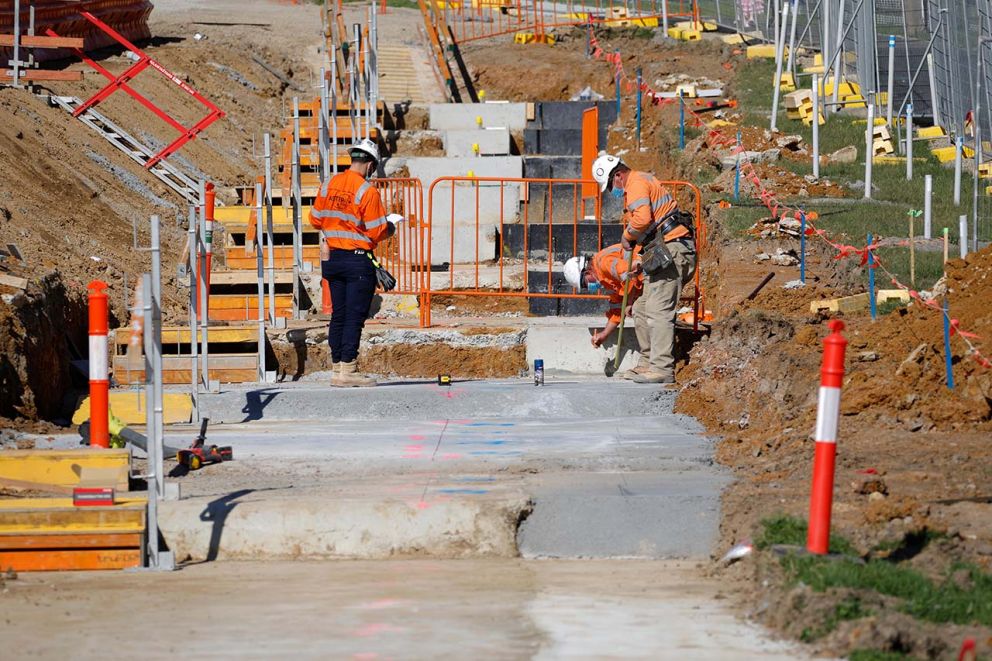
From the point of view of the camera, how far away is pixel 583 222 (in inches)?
696

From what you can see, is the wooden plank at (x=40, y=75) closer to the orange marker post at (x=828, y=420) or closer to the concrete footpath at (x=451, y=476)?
the concrete footpath at (x=451, y=476)

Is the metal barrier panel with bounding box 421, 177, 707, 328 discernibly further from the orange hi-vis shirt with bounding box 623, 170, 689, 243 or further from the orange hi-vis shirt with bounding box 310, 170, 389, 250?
the orange hi-vis shirt with bounding box 623, 170, 689, 243

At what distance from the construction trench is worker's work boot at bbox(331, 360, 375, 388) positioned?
0.37m

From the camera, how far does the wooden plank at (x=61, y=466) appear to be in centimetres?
870

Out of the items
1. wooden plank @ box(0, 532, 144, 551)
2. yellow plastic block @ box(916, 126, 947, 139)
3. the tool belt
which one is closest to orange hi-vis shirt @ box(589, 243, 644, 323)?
the tool belt

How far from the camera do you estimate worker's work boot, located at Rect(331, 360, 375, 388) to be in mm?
12055

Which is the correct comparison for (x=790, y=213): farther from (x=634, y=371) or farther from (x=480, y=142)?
(x=480, y=142)

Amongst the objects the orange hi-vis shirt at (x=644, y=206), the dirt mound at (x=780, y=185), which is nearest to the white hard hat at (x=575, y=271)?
the orange hi-vis shirt at (x=644, y=206)

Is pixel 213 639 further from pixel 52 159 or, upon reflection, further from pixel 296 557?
pixel 52 159

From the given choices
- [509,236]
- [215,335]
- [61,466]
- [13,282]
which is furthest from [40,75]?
[61,466]

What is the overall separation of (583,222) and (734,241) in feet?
8.90

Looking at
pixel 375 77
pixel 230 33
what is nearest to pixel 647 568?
pixel 375 77

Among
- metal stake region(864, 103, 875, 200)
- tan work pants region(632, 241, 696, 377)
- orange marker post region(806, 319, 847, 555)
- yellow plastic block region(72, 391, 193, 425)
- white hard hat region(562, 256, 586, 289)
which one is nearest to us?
orange marker post region(806, 319, 847, 555)

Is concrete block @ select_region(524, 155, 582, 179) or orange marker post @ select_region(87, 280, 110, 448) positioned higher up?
concrete block @ select_region(524, 155, 582, 179)
